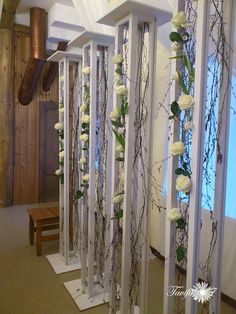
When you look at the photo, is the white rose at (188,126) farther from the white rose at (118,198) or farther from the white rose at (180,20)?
the white rose at (118,198)

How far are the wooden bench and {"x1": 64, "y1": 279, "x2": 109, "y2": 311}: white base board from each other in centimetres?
68

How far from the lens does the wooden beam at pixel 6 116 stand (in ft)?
15.5

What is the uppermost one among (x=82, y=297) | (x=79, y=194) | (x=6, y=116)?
(x=6, y=116)

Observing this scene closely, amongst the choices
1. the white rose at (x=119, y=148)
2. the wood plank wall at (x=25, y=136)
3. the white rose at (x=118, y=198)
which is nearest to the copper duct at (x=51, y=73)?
the wood plank wall at (x=25, y=136)

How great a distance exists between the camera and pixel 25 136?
16.8 feet

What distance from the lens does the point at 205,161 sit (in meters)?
1.40

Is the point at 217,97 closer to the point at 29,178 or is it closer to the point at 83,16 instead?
the point at 83,16

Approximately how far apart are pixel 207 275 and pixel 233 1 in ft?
4.20

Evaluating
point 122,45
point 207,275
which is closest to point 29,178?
point 122,45

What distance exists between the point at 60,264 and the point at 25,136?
2813mm

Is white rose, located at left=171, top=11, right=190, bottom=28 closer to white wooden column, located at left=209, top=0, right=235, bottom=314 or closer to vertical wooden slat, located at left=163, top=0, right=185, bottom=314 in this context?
vertical wooden slat, located at left=163, top=0, right=185, bottom=314

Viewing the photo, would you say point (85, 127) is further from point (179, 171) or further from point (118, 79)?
point (179, 171)

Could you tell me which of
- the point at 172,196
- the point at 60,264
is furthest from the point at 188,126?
the point at 60,264

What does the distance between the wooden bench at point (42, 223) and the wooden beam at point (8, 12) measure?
263 cm
